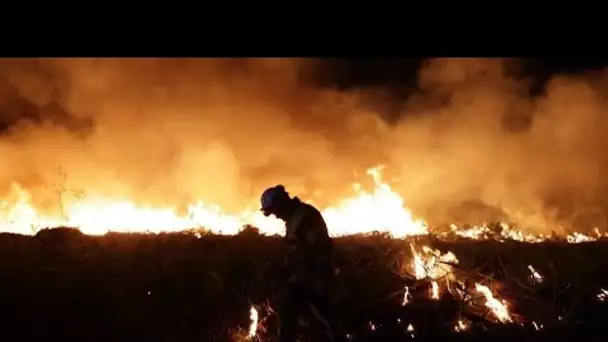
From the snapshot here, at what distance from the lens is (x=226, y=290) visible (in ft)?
29.1

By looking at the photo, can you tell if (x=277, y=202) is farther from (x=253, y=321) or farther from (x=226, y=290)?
(x=226, y=290)

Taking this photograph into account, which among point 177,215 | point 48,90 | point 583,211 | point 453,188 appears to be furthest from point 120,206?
point 583,211

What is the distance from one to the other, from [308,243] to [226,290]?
74.2 inches

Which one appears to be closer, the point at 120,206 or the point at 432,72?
the point at 120,206

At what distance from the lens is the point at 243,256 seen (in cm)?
976

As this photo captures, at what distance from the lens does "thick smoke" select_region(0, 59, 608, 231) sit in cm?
1527

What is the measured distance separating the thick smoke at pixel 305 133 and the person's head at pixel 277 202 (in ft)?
24.3

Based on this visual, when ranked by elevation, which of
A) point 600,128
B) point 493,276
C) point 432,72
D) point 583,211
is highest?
point 432,72

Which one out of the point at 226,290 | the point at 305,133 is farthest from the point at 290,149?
the point at 226,290

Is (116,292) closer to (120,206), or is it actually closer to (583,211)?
(120,206)

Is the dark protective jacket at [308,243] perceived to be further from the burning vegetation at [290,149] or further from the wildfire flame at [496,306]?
the burning vegetation at [290,149]

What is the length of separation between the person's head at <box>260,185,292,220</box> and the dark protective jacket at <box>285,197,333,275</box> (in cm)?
13

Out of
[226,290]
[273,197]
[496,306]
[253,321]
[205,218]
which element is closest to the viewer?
[273,197]

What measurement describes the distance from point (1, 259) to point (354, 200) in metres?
6.71
